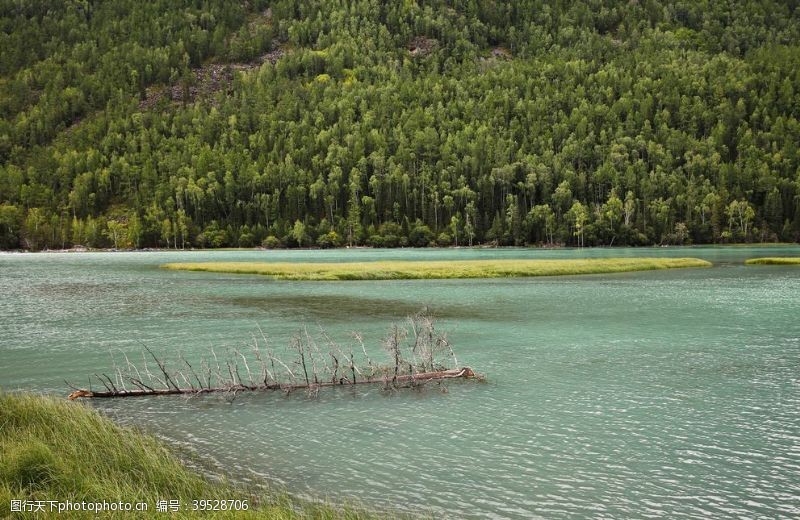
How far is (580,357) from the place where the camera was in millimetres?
31328

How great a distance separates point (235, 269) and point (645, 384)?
82769mm

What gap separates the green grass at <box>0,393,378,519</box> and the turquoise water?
144 cm

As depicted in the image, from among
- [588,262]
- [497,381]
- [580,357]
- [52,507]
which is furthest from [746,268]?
[52,507]

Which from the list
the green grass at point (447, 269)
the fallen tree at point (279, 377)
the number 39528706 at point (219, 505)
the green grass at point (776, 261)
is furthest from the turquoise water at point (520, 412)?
the green grass at point (776, 261)

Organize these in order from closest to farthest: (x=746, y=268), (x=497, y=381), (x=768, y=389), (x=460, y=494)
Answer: (x=460, y=494) < (x=768, y=389) < (x=497, y=381) < (x=746, y=268)

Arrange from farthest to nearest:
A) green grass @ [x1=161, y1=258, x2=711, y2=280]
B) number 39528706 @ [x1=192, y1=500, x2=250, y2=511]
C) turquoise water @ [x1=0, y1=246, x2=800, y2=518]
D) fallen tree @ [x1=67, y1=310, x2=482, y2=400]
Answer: green grass @ [x1=161, y1=258, x2=711, y2=280], fallen tree @ [x1=67, y1=310, x2=482, y2=400], turquoise water @ [x1=0, y1=246, x2=800, y2=518], number 39528706 @ [x1=192, y1=500, x2=250, y2=511]

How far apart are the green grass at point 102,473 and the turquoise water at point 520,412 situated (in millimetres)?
1444

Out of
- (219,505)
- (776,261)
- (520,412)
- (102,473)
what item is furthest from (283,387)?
(776,261)

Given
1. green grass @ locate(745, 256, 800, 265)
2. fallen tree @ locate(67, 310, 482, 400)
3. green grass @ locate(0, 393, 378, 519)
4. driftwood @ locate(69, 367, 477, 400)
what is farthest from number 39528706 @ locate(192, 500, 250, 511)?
green grass @ locate(745, 256, 800, 265)

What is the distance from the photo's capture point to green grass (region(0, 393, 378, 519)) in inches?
503

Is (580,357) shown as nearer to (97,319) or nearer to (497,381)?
(497,381)

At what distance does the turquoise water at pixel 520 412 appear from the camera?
15.0 m

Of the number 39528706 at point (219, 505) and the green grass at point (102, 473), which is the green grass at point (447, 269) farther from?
the number 39528706 at point (219, 505)

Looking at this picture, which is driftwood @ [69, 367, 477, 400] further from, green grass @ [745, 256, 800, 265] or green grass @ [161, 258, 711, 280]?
green grass @ [745, 256, 800, 265]
